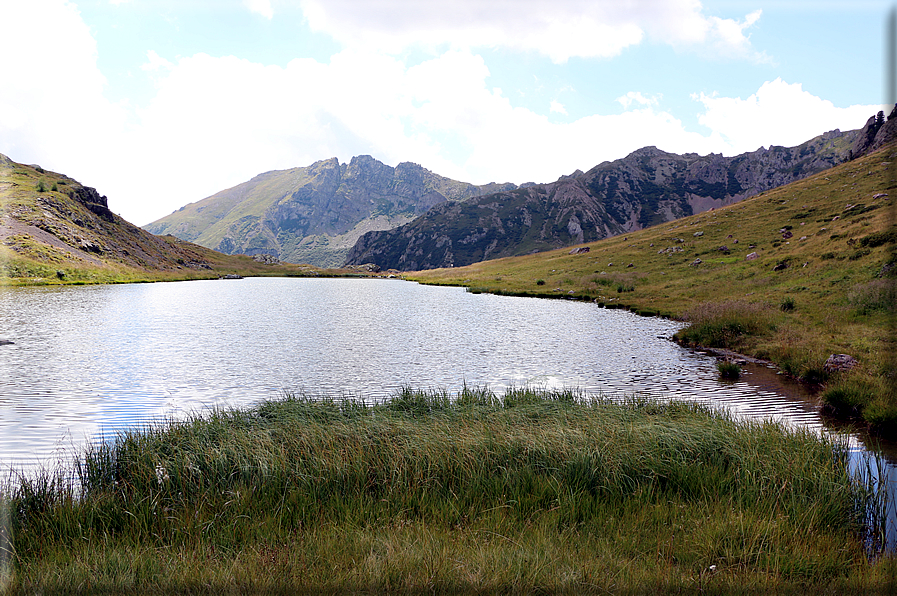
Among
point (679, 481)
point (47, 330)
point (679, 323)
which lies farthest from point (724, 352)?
point (47, 330)

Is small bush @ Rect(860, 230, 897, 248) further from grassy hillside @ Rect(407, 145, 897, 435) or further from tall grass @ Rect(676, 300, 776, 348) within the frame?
tall grass @ Rect(676, 300, 776, 348)

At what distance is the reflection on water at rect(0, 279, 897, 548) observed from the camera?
20.6m

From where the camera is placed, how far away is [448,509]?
34.6ft

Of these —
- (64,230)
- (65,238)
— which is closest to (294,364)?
(65,238)

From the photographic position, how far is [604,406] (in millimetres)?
18172

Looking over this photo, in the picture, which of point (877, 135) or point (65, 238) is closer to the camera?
point (877, 135)

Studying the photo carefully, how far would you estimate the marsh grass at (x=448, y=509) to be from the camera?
7871 mm

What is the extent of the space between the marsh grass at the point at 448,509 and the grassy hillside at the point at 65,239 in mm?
117783

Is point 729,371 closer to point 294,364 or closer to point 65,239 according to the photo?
point 294,364

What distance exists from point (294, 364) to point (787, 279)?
177 feet

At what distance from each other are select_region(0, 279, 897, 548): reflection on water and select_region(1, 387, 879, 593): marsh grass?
626 cm

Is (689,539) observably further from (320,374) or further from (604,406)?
(320,374)

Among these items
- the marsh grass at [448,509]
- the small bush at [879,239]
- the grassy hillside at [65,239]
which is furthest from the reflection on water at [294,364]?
the grassy hillside at [65,239]

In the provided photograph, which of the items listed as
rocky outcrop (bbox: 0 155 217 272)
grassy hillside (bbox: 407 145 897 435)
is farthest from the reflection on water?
rocky outcrop (bbox: 0 155 217 272)
